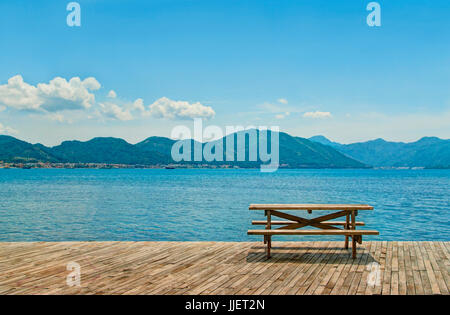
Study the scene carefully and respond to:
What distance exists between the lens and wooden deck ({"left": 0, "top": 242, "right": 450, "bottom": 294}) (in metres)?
5.91

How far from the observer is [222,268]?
23.6 feet

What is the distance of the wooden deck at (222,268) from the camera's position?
591 centimetres

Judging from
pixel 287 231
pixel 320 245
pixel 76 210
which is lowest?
pixel 76 210

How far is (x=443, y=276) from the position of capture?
21.8 ft

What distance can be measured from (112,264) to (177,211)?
25.8 meters

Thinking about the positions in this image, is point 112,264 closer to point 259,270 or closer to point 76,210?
point 259,270

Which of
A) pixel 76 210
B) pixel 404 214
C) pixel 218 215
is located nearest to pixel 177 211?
pixel 218 215

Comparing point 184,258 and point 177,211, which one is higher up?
point 184,258

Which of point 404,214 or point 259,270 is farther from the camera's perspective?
point 404,214
